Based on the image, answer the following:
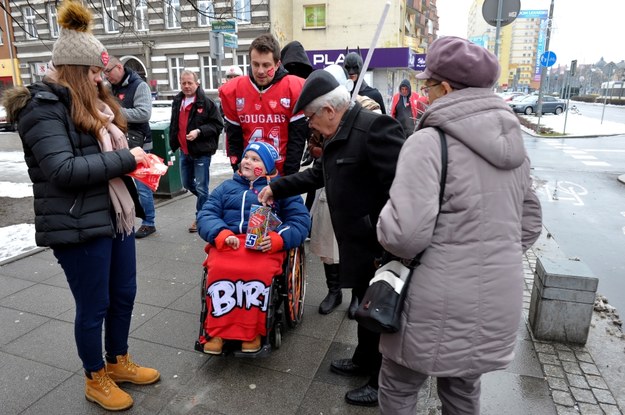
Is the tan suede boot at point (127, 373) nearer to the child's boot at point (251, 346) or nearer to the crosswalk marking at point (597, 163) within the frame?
the child's boot at point (251, 346)

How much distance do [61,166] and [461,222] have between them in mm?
1826

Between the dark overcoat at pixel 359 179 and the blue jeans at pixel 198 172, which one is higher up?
the dark overcoat at pixel 359 179

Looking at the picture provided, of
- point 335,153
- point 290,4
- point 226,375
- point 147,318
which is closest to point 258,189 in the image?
point 335,153

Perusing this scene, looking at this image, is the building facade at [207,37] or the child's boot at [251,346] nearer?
the child's boot at [251,346]

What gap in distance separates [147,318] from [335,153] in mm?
2274

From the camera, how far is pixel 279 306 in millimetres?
3205

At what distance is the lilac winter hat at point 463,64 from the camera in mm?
1769

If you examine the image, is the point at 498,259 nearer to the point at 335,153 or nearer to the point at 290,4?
the point at 335,153

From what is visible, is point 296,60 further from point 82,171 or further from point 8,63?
point 8,63

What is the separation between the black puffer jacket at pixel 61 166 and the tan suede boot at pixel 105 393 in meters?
0.88

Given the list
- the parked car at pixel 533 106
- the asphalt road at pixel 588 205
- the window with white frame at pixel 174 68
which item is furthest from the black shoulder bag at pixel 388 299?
the parked car at pixel 533 106

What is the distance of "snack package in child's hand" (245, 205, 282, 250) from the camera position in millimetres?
2969

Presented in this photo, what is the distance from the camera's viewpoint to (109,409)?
2.63 m

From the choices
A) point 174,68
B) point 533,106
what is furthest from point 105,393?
point 533,106
